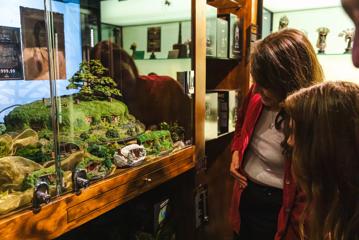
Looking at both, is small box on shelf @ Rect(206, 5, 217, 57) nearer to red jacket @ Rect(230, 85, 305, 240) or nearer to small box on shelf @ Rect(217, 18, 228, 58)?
small box on shelf @ Rect(217, 18, 228, 58)

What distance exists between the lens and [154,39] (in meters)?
1.95

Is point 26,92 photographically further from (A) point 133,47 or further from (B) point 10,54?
(A) point 133,47

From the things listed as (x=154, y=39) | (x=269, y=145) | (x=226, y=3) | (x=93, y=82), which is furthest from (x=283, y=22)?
(x=93, y=82)

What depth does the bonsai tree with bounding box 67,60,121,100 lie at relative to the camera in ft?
4.68

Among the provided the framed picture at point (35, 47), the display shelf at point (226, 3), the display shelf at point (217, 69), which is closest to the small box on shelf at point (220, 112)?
the display shelf at point (217, 69)

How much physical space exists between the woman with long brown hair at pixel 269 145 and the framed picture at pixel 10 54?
3.05 feet

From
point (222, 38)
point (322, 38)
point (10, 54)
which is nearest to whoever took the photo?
point (10, 54)

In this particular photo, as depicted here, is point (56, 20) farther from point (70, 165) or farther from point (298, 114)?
point (298, 114)

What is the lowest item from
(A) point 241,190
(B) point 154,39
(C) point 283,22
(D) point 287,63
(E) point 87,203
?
(A) point 241,190

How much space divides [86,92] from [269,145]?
0.83 meters

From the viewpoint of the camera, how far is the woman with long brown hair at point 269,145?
52.6 inches

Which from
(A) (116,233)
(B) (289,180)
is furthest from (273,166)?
(A) (116,233)

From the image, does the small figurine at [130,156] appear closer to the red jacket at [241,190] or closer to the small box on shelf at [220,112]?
the red jacket at [241,190]

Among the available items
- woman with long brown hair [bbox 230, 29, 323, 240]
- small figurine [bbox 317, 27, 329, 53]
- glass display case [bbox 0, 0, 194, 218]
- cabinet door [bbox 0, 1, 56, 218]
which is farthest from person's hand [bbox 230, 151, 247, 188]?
small figurine [bbox 317, 27, 329, 53]
